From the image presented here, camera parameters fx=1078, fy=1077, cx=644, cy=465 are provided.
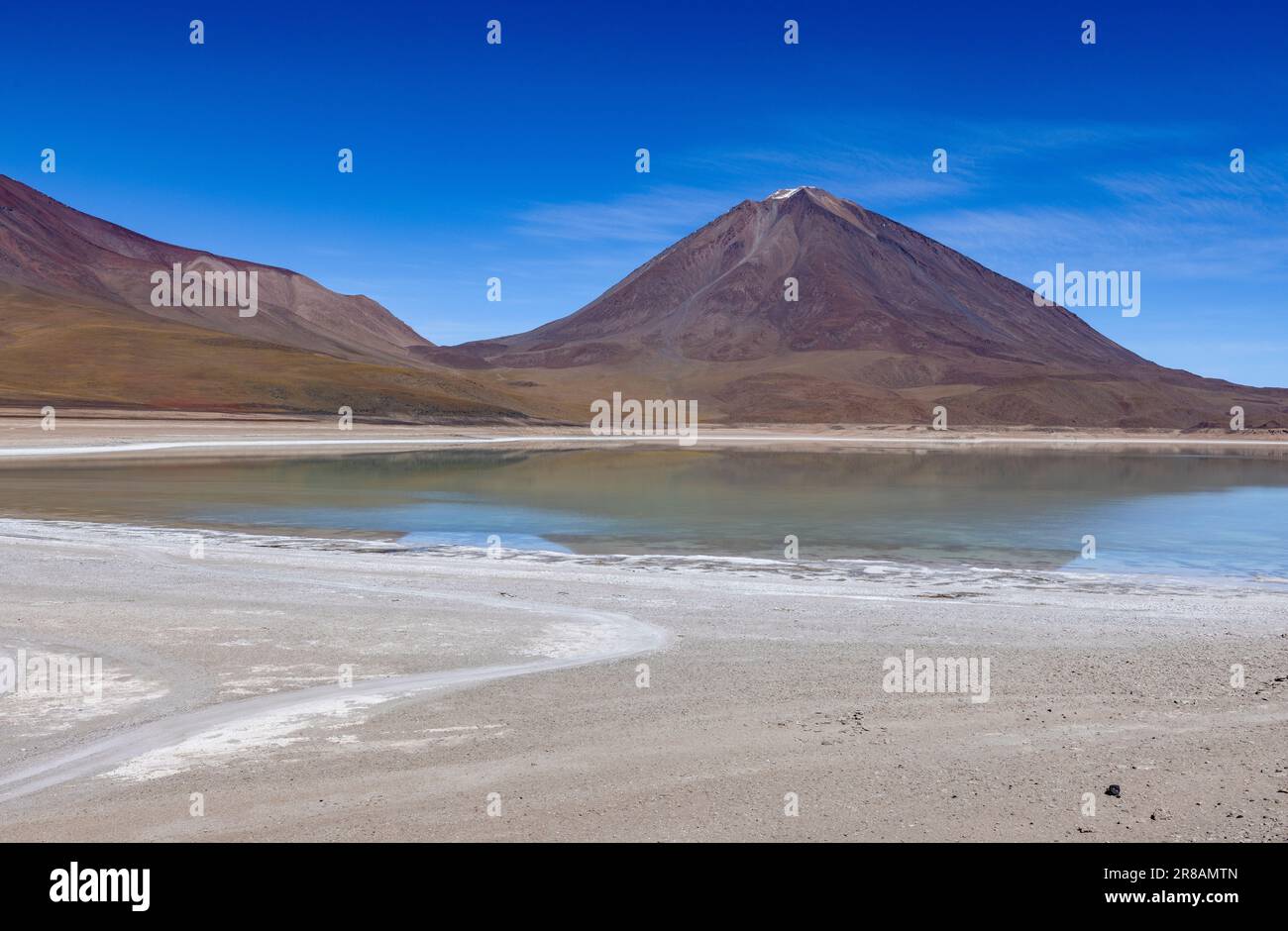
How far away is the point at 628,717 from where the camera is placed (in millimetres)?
6840

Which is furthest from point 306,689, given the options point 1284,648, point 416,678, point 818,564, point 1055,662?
point 818,564

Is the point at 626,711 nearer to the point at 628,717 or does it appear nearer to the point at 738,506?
the point at 628,717

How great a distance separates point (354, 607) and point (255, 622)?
1178 mm

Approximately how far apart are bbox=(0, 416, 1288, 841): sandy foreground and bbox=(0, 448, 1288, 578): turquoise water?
4537 mm

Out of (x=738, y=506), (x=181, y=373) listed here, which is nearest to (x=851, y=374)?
(x=181, y=373)

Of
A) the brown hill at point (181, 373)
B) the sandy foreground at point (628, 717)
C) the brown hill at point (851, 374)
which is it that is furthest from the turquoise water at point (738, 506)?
the brown hill at point (851, 374)

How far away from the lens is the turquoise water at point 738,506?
58.2ft

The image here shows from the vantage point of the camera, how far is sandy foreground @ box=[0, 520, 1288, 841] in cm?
514

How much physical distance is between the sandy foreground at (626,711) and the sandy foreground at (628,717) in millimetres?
25

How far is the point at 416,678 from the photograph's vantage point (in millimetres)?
8008

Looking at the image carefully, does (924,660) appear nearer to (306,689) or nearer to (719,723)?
(719,723)

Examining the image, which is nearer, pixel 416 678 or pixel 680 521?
pixel 416 678

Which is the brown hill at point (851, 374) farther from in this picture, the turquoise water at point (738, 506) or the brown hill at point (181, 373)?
the turquoise water at point (738, 506)

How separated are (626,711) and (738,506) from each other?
59.2ft
